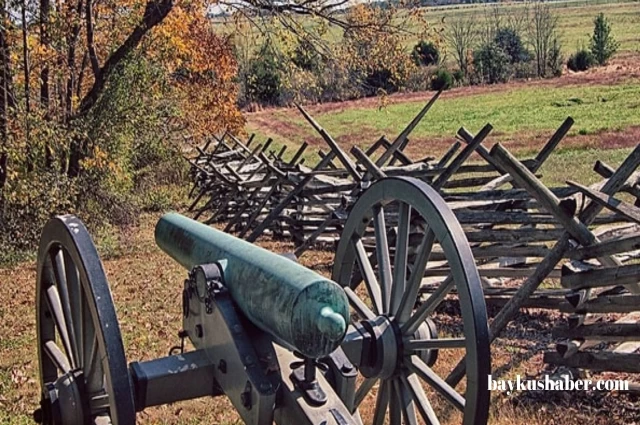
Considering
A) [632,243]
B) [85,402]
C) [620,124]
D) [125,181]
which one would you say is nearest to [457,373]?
[632,243]

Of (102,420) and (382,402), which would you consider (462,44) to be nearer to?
(382,402)

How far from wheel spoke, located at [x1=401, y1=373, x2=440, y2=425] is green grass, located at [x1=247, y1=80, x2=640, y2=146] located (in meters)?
20.8

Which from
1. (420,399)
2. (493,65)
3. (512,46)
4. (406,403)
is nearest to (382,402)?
(406,403)

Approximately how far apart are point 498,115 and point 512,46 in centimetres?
2905

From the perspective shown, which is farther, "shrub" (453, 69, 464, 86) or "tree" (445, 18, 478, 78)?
"tree" (445, 18, 478, 78)

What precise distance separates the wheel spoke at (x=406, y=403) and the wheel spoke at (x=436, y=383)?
0.50 ft

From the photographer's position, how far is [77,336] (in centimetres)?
373

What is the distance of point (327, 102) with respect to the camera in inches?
1778

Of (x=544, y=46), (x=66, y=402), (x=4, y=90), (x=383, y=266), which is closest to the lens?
(x=66, y=402)

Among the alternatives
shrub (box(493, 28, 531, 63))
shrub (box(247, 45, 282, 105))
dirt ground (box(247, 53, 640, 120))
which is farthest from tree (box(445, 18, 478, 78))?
shrub (box(247, 45, 282, 105))

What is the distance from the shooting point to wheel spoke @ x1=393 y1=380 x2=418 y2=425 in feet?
12.2

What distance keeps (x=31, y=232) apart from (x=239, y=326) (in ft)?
31.8

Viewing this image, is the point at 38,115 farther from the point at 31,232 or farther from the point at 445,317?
the point at 445,317

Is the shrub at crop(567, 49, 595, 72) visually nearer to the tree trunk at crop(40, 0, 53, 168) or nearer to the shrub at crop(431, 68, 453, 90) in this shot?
the shrub at crop(431, 68, 453, 90)
